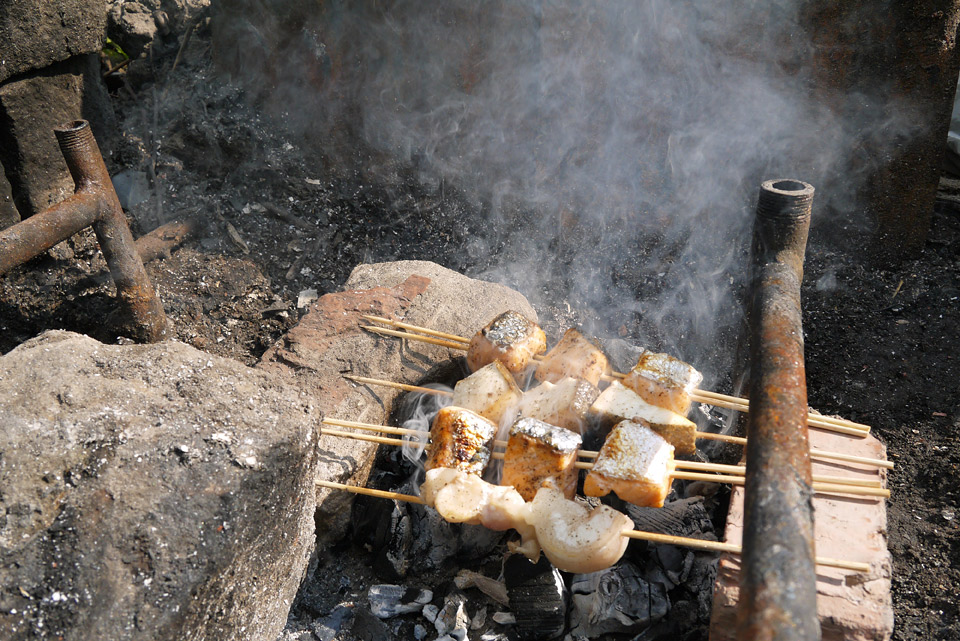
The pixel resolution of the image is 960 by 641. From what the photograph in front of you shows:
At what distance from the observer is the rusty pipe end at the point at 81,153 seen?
3904mm

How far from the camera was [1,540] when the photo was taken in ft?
6.21

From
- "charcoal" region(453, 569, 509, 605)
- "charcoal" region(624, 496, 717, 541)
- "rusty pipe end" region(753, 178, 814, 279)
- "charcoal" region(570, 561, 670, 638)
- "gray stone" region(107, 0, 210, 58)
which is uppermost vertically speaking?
"gray stone" region(107, 0, 210, 58)

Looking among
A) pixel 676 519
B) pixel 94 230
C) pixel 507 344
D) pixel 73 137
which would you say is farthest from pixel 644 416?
pixel 73 137

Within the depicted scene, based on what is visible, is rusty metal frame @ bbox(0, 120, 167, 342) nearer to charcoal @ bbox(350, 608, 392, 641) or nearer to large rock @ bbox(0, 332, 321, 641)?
large rock @ bbox(0, 332, 321, 641)

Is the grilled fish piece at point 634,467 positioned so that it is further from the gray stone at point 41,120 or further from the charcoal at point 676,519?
the gray stone at point 41,120

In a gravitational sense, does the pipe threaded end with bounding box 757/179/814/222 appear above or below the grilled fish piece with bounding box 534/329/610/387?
above

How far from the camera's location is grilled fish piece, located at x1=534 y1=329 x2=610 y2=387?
3381 millimetres

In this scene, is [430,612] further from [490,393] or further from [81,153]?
[81,153]

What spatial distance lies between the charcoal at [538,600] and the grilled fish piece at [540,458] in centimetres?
35

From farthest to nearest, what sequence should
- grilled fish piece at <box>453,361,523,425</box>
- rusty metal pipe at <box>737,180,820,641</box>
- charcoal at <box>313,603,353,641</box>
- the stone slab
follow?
1. grilled fish piece at <box>453,361,523,425</box>
2. charcoal at <box>313,603,353,641</box>
3. the stone slab
4. rusty metal pipe at <box>737,180,820,641</box>

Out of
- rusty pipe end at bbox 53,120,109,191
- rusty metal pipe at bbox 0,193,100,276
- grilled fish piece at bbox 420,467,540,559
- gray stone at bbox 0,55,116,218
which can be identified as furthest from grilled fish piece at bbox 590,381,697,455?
gray stone at bbox 0,55,116,218

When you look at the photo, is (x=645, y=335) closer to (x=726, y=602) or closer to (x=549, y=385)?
(x=549, y=385)

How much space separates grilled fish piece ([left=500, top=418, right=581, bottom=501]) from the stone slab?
2.40ft

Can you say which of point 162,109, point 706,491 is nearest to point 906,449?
point 706,491
